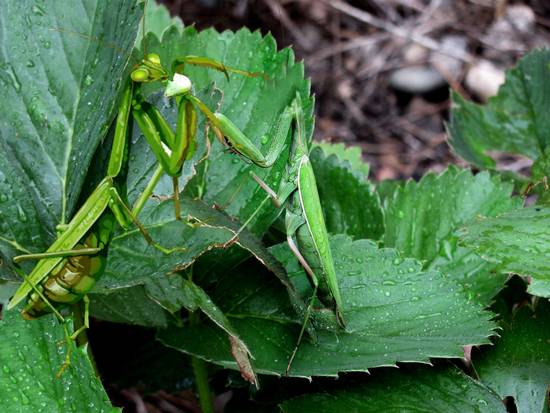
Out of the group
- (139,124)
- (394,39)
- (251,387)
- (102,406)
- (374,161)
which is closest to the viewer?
(102,406)

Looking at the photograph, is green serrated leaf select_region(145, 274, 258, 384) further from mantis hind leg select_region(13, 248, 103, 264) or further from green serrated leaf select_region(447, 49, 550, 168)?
green serrated leaf select_region(447, 49, 550, 168)

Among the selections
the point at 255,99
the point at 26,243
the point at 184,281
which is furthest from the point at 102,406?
the point at 255,99

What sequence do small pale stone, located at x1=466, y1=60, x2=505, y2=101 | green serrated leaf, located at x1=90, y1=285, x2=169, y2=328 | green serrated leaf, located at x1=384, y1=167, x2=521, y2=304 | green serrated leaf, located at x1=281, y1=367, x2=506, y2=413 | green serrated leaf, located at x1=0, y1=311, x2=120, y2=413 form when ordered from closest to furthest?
green serrated leaf, located at x1=0, y1=311, x2=120, y2=413
green serrated leaf, located at x1=281, y1=367, x2=506, y2=413
green serrated leaf, located at x1=90, y1=285, x2=169, y2=328
green serrated leaf, located at x1=384, y1=167, x2=521, y2=304
small pale stone, located at x1=466, y1=60, x2=505, y2=101

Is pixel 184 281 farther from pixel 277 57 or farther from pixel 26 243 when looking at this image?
pixel 277 57

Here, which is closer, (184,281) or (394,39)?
(184,281)

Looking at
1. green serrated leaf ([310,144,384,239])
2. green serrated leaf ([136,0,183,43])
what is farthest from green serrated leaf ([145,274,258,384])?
green serrated leaf ([136,0,183,43])

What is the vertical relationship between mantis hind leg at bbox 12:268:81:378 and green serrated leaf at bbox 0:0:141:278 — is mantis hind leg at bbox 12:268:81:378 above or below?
below

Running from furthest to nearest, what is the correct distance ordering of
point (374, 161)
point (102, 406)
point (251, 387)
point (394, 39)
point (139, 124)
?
point (394, 39) < point (374, 161) < point (251, 387) < point (139, 124) < point (102, 406)

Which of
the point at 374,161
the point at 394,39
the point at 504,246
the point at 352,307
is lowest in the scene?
the point at 374,161

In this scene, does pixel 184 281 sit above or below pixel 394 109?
above
